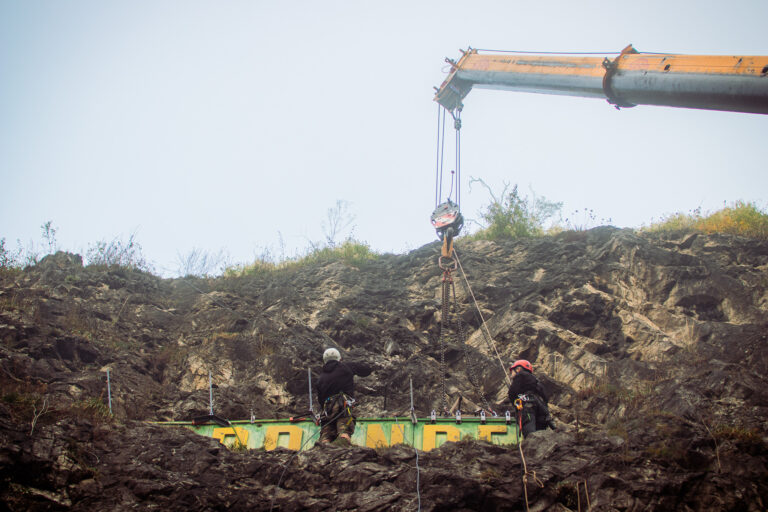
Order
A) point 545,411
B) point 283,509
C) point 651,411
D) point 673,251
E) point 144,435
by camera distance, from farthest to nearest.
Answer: point 673,251
point 651,411
point 545,411
point 144,435
point 283,509

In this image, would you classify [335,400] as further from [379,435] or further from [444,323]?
[444,323]

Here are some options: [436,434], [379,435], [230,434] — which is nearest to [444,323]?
[436,434]

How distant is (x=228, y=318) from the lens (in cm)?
1584

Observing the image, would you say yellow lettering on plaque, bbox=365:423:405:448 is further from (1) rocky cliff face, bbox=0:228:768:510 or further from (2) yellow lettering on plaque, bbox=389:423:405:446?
(1) rocky cliff face, bbox=0:228:768:510

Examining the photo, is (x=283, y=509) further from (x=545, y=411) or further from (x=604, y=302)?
(x=604, y=302)

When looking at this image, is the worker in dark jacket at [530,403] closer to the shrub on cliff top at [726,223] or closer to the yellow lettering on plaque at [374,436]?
the yellow lettering on plaque at [374,436]

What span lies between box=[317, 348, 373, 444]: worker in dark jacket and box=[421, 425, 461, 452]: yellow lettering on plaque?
4.01 feet

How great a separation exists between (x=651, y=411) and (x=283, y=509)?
21.7 feet

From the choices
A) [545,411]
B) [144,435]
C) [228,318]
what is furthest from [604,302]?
[144,435]

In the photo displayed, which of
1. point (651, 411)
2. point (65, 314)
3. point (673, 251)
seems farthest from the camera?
point (673, 251)

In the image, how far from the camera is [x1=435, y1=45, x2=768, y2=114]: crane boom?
27.5 ft

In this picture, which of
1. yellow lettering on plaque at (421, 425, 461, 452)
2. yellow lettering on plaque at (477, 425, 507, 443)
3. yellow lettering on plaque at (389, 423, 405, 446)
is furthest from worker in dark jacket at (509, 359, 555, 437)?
yellow lettering on plaque at (389, 423, 405, 446)

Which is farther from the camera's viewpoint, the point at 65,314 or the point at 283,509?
the point at 65,314

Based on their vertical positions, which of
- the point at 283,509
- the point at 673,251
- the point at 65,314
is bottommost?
the point at 283,509
